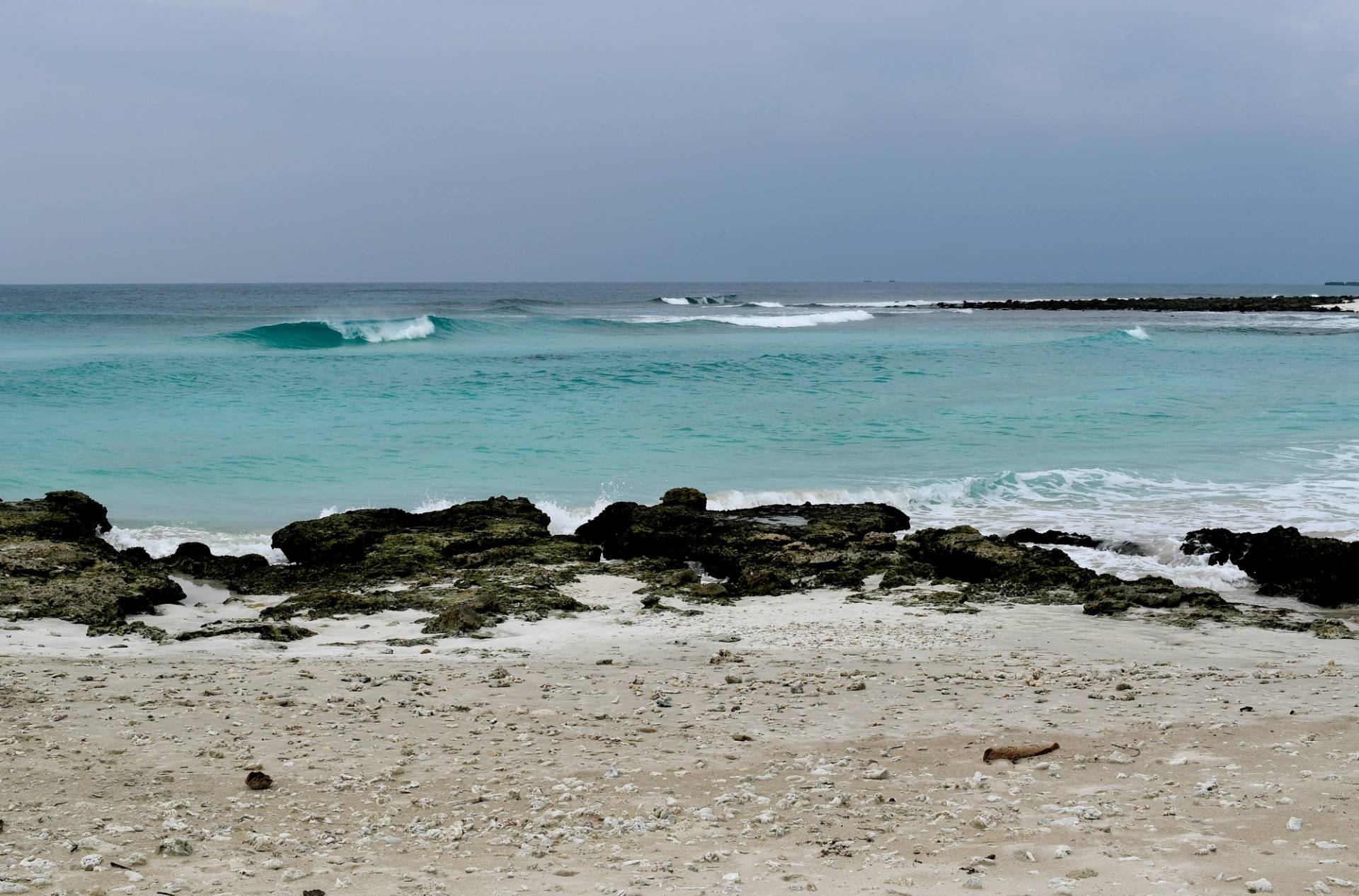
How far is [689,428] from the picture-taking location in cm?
1894

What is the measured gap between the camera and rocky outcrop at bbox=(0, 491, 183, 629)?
7328 millimetres

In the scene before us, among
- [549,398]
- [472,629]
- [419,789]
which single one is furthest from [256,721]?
[549,398]

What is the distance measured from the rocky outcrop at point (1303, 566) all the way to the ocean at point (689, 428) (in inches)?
13.4

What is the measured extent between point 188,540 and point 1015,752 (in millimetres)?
8616

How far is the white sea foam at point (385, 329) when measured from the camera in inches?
1639

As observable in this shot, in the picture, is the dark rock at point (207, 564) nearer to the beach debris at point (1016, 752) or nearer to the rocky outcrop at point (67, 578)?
the rocky outcrop at point (67, 578)

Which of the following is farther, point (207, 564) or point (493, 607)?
point (207, 564)

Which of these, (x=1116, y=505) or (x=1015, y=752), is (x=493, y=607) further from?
(x=1116, y=505)

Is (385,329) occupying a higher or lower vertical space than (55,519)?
higher

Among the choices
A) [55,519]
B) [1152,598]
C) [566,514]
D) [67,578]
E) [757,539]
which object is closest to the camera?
[1152,598]

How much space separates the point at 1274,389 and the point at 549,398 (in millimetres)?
17007

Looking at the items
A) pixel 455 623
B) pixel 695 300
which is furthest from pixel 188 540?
pixel 695 300

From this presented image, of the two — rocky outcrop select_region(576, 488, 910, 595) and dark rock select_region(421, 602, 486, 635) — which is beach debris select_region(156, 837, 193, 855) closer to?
dark rock select_region(421, 602, 486, 635)

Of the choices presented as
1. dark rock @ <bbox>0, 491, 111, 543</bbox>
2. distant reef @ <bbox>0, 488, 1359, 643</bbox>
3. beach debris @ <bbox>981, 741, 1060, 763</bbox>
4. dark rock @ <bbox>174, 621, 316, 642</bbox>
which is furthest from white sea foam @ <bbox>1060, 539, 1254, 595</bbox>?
dark rock @ <bbox>0, 491, 111, 543</bbox>
